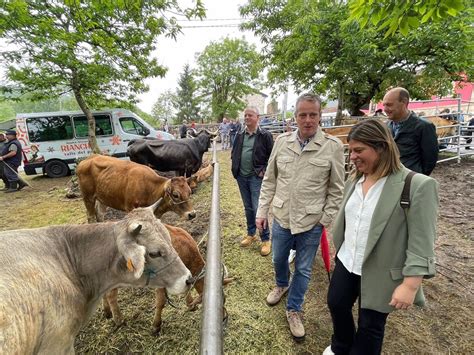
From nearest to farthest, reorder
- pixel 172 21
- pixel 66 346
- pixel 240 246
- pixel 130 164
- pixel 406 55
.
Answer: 1. pixel 66 346
2. pixel 172 21
3. pixel 240 246
4. pixel 130 164
5. pixel 406 55

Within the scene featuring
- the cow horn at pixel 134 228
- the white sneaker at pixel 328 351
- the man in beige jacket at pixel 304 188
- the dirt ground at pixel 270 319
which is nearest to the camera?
the cow horn at pixel 134 228

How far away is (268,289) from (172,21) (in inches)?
155

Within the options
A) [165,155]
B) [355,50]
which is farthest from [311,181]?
[355,50]

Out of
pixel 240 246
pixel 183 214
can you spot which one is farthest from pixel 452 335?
pixel 183 214

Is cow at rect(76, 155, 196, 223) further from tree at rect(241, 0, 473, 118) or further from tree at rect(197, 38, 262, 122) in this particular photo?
tree at rect(197, 38, 262, 122)

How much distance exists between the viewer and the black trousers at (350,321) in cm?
171

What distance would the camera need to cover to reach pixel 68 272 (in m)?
1.87

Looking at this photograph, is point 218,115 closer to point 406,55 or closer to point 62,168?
point 62,168

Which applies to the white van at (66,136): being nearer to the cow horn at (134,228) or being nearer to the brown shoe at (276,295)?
the brown shoe at (276,295)

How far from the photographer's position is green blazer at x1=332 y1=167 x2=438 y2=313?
1.44m

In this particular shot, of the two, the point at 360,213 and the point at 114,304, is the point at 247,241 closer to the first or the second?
the point at 114,304

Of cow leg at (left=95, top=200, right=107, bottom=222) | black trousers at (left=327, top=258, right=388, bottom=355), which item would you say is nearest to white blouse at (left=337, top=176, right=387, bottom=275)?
black trousers at (left=327, top=258, right=388, bottom=355)

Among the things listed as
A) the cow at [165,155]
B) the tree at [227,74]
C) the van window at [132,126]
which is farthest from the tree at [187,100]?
the cow at [165,155]

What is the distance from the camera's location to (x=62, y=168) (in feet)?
37.0
